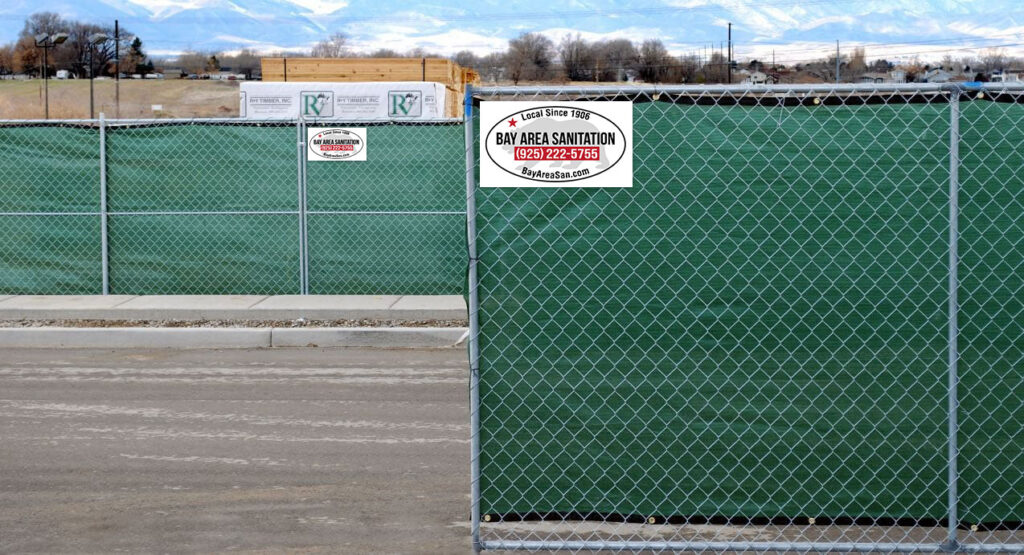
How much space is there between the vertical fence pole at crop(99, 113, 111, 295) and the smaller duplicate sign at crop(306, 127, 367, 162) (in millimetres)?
2501

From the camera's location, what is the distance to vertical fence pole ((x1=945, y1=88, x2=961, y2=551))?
16.8ft

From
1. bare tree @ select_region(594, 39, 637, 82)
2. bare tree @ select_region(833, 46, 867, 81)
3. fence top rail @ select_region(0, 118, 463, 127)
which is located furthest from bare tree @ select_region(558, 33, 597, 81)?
fence top rail @ select_region(0, 118, 463, 127)

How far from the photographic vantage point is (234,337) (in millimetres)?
13039

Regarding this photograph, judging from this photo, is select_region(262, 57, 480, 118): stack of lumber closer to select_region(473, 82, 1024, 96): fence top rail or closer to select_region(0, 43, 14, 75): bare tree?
select_region(473, 82, 1024, 96): fence top rail

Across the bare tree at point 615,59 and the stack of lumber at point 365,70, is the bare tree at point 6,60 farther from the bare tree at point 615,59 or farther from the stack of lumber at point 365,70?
the stack of lumber at point 365,70

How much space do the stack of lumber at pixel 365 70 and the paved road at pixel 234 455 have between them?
1392 cm

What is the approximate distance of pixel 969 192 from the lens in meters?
5.23

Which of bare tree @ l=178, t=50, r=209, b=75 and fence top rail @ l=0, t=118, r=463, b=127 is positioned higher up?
bare tree @ l=178, t=50, r=209, b=75

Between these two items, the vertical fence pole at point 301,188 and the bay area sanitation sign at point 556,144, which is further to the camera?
the vertical fence pole at point 301,188

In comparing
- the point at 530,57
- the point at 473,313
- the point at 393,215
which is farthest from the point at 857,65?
the point at 473,313

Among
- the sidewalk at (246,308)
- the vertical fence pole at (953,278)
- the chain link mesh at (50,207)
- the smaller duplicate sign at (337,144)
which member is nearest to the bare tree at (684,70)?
the smaller duplicate sign at (337,144)

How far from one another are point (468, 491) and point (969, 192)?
130 inches

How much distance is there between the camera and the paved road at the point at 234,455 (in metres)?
6.44

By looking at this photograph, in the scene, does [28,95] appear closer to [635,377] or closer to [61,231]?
[61,231]
